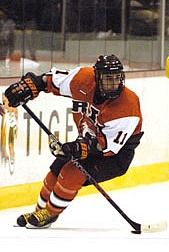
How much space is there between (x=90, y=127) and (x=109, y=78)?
34 centimetres

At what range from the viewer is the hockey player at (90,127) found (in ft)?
18.2

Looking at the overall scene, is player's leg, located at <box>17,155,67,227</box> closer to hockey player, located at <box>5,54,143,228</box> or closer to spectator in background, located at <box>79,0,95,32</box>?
hockey player, located at <box>5,54,143,228</box>

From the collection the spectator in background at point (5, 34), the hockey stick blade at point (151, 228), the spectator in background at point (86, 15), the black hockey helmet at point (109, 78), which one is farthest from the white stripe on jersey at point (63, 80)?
the spectator in background at point (86, 15)

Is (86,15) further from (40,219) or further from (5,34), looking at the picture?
(40,219)

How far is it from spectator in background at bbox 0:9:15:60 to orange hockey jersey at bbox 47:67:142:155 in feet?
3.81

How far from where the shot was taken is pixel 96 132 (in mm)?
5707

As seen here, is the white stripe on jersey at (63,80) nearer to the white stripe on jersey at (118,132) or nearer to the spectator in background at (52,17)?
the white stripe on jersey at (118,132)

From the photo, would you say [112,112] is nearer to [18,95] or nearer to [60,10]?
[18,95]

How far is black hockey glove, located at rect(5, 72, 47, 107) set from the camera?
18.2ft

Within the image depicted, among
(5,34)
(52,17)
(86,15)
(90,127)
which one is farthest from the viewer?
(86,15)

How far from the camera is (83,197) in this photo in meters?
→ 7.09

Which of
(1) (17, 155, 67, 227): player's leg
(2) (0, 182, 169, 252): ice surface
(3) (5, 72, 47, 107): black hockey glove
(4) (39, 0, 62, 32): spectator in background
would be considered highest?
(4) (39, 0, 62, 32): spectator in background

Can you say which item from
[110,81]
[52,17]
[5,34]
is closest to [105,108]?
[110,81]

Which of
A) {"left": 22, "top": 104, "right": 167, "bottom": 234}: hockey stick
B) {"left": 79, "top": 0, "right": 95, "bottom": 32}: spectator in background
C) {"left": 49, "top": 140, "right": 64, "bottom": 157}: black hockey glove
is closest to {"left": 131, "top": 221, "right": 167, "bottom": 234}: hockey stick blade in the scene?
{"left": 22, "top": 104, "right": 167, "bottom": 234}: hockey stick
